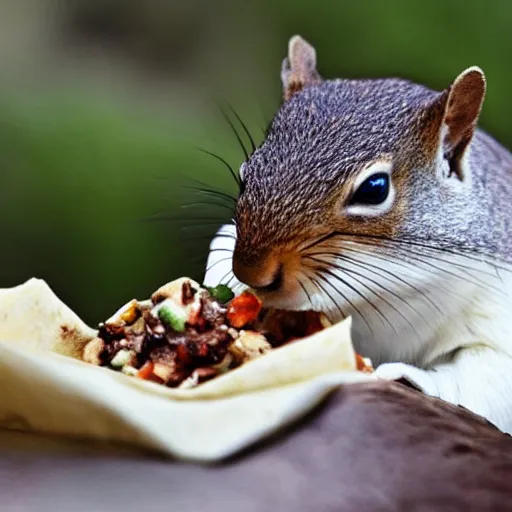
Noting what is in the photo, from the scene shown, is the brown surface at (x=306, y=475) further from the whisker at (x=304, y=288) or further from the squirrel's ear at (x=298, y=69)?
the squirrel's ear at (x=298, y=69)

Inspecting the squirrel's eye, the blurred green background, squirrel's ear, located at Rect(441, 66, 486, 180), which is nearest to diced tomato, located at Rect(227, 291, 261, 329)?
the squirrel's eye

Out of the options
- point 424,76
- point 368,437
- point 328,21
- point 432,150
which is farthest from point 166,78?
point 368,437

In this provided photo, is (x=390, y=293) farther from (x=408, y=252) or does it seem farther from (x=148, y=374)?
(x=148, y=374)

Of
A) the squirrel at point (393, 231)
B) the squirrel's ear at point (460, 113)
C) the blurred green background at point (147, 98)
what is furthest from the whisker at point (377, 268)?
the blurred green background at point (147, 98)

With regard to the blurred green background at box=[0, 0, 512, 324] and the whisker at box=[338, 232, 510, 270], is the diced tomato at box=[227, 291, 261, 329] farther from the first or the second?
the blurred green background at box=[0, 0, 512, 324]

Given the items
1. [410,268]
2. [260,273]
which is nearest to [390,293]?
[410,268]

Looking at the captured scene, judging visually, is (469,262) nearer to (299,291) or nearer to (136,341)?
(299,291)
